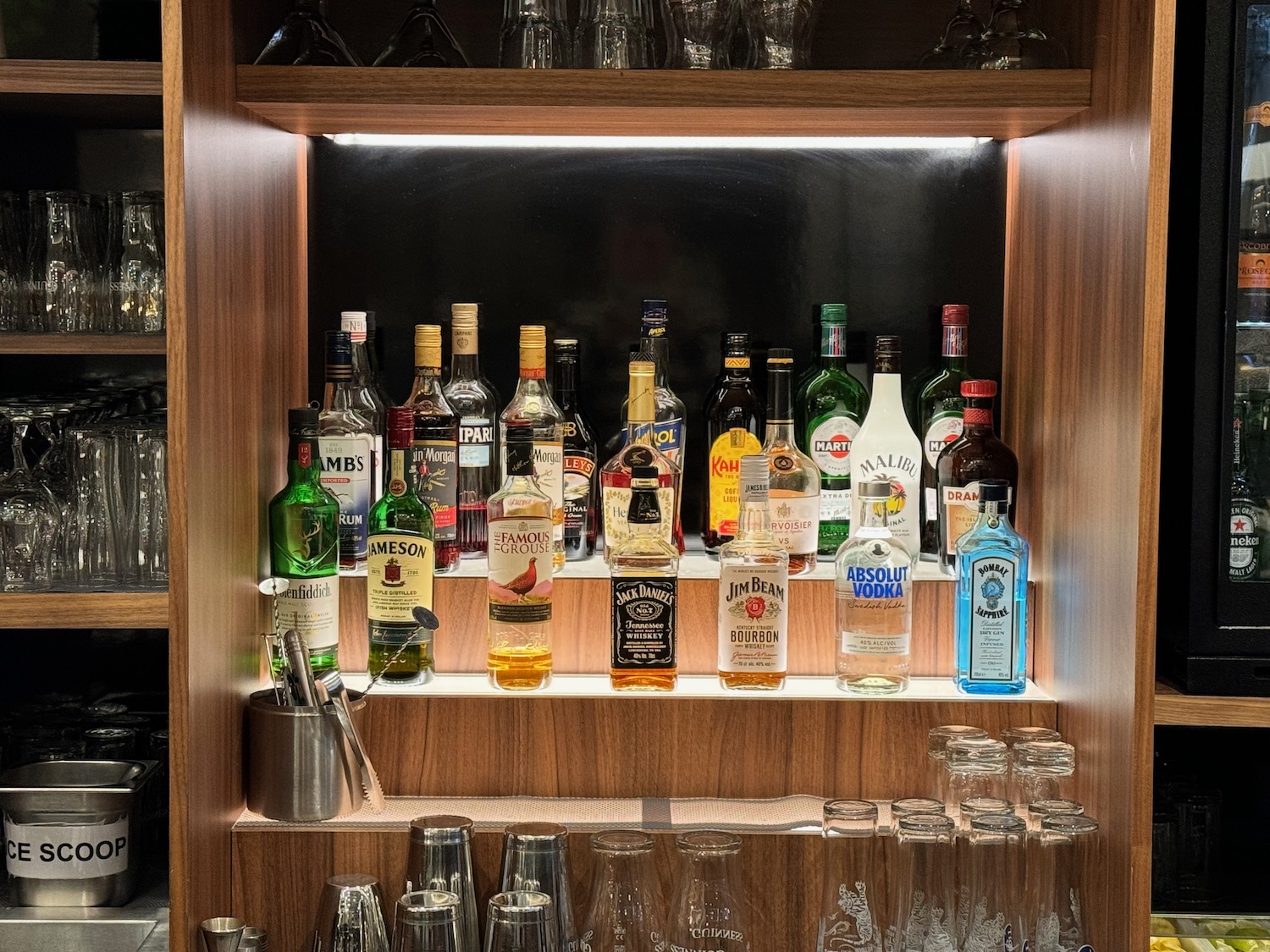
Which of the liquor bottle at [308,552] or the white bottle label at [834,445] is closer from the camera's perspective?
the liquor bottle at [308,552]

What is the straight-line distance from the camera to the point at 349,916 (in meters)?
1.64

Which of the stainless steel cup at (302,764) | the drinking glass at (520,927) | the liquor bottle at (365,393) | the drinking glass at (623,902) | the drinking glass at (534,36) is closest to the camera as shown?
the drinking glass at (520,927)

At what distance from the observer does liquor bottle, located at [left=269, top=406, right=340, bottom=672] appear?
1.83 m

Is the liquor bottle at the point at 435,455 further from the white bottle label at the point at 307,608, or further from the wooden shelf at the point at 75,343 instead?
the wooden shelf at the point at 75,343

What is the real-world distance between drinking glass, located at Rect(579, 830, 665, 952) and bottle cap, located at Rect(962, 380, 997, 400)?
2.36ft

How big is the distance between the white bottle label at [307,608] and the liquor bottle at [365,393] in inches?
6.8

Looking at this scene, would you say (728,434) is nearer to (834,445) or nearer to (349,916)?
(834,445)

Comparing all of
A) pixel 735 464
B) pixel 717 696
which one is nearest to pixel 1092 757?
pixel 717 696

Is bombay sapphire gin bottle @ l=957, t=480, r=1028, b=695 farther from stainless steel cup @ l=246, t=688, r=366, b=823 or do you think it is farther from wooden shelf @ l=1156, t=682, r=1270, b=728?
stainless steel cup @ l=246, t=688, r=366, b=823

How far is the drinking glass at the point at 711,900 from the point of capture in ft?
5.31

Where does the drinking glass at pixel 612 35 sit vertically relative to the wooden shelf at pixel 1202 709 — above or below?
above

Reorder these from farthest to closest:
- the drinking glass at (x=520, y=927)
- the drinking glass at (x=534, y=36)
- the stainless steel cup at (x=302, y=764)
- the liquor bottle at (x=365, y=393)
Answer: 1. the liquor bottle at (x=365, y=393)
2. the drinking glass at (x=534, y=36)
3. the stainless steel cup at (x=302, y=764)
4. the drinking glass at (x=520, y=927)

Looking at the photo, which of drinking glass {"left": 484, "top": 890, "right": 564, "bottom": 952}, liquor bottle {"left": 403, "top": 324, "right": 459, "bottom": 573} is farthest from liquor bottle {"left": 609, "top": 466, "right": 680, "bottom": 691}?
drinking glass {"left": 484, "top": 890, "right": 564, "bottom": 952}

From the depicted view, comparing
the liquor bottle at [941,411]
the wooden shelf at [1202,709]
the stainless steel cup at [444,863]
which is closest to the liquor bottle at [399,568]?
the stainless steel cup at [444,863]
